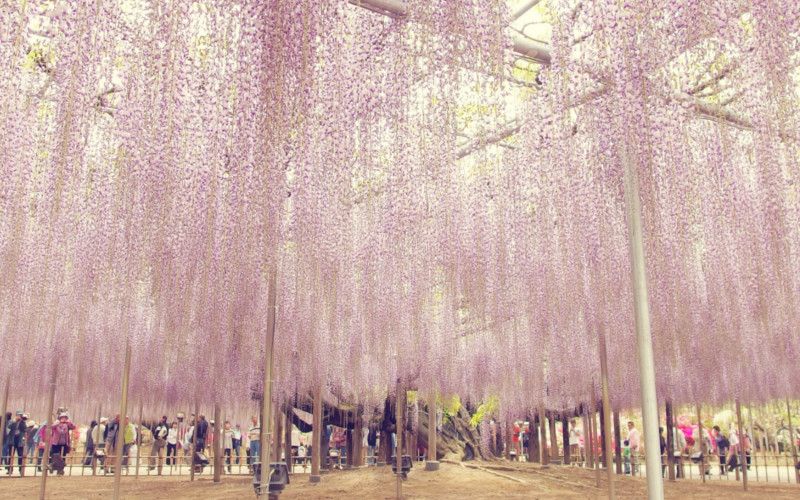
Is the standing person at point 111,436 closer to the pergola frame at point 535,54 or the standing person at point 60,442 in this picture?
the standing person at point 60,442

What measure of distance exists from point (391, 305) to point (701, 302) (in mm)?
4530

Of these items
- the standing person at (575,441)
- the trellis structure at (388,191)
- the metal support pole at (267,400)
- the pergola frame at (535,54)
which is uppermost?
the pergola frame at (535,54)

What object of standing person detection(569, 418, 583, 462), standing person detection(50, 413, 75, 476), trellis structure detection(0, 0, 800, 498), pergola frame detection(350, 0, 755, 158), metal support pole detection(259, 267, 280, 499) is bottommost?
standing person detection(569, 418, 583, 462)

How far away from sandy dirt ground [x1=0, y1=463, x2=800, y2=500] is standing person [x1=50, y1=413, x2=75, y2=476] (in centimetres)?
121

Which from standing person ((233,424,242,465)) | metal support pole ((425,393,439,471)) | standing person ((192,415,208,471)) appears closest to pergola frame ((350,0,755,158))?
metal support pole ((425,393,439,471))

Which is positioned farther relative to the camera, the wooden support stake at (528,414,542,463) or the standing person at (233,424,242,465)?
the standing person at (233,424,242,465)

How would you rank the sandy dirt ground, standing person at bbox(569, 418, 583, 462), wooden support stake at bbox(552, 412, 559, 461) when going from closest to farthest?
the sandy dirt ground → wooden support stake at bbox(552, 412, 559, 461) → standing person at bbox(569, 418, 583, 462)

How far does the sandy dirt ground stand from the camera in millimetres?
10391

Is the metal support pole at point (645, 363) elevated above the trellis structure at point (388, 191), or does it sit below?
below

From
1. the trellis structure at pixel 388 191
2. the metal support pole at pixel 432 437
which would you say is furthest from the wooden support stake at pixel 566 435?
the metal support pole at pixel 432 437

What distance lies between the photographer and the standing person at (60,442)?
15066 mm

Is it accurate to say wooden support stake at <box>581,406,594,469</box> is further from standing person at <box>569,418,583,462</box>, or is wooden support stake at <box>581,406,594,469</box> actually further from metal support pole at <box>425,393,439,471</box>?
metal support pole at <box>425,393,439,471</box>

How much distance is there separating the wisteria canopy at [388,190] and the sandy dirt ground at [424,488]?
156 centimetres

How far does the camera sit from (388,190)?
885 cm
